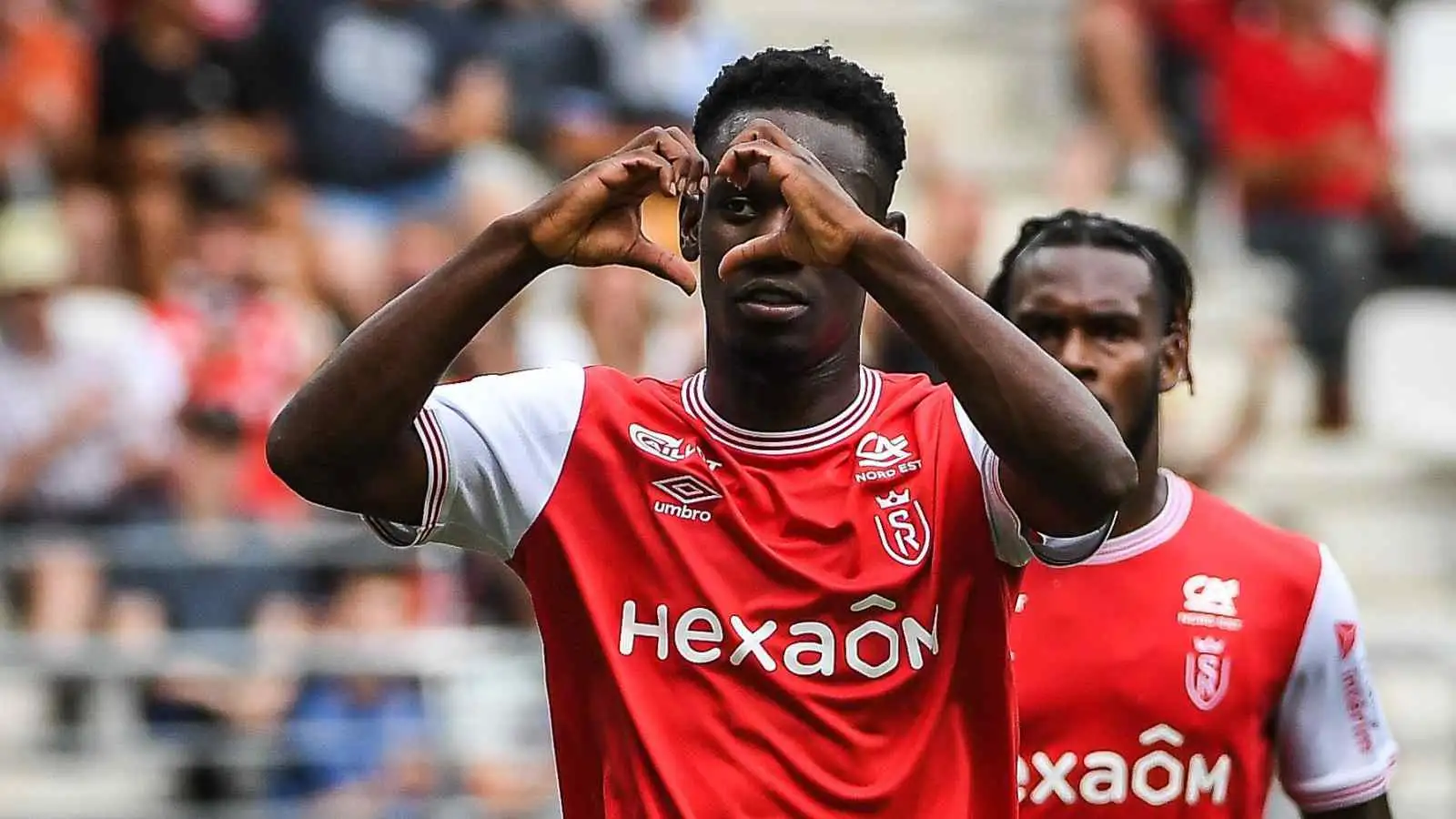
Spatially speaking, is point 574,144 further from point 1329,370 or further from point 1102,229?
point 1102,229

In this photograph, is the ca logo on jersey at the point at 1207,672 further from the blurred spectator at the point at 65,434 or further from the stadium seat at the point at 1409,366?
the stadium seat at the point at 1409,366

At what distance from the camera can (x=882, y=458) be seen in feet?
13.6

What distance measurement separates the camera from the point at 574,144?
1206 centimetres

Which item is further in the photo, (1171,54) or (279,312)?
(1171,54)

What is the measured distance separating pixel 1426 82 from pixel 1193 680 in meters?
10.1

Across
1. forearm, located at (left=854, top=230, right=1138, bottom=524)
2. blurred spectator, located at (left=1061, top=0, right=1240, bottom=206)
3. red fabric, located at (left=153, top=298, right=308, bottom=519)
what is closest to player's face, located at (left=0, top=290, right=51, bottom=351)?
red fabric, located at (left=153, top=298, right=308, bottom=519)

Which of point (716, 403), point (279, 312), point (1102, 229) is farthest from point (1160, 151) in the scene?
point (716, 403)

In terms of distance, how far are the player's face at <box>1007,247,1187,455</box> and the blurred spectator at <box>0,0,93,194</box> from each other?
23.6ft

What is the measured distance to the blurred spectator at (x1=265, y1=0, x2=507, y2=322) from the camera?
1183 centimetres

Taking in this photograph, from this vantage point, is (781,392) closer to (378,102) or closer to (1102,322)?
(1102,322)

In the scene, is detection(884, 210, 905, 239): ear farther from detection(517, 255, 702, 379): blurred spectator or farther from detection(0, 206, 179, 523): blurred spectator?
detection(0, 206, 179, 523): blurred spectator

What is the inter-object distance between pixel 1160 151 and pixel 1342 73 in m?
1.02

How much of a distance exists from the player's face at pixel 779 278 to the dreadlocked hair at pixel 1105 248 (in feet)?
4.18

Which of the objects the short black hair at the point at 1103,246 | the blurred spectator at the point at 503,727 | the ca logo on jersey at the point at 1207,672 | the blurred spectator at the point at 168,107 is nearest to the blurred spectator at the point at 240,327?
the blurred spectator at the point at 168,107
